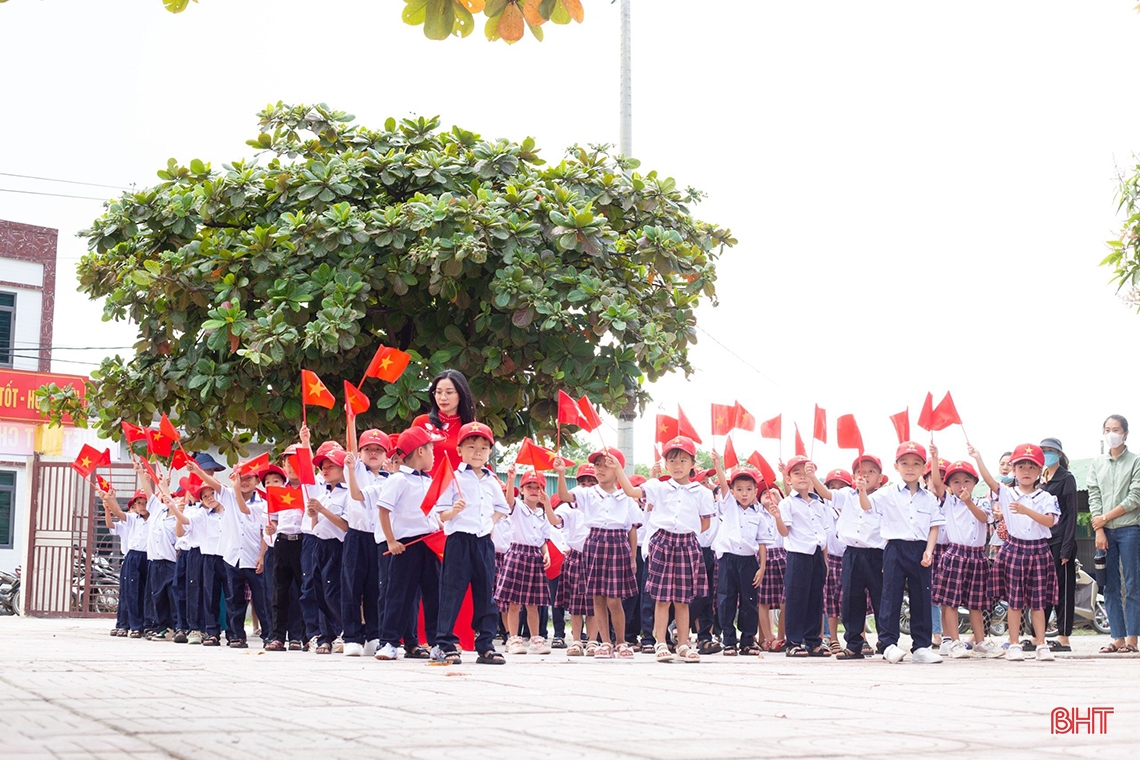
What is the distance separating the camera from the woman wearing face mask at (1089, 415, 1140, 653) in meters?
10.7

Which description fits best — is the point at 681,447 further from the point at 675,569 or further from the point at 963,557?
the point at 963,557

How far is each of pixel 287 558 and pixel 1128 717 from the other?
27.7 feet

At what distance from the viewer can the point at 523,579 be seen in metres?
12.4

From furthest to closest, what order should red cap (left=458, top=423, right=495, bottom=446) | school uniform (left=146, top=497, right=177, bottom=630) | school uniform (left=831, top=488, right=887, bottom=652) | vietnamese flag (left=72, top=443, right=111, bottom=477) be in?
vietnamese flag (left=72, top=443, right=111, bottom=477) → school uniform (left=146, top=497, right=177, bottom=630) → school uniform (left=831, top=488, right=887, bottom=652) → red cap (left=458, top=423, right=495, bottom=446)

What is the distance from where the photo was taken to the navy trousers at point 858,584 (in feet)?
34.6

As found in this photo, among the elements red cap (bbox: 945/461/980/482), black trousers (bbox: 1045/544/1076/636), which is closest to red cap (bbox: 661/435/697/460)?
red cap (bbox: 945/461/980/482)

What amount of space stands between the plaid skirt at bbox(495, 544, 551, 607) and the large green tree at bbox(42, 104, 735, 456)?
4.10ft

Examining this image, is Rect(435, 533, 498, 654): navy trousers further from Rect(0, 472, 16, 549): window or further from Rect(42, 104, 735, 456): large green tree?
Rect(0, 472, 16, 549): window

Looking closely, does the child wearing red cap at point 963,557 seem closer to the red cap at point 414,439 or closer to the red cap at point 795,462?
the red cap at point 795,462

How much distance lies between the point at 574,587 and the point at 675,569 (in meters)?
2.78

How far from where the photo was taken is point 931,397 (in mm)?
10344

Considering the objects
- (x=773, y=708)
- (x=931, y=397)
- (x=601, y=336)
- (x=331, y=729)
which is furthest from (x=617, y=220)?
(x=331, y=729)

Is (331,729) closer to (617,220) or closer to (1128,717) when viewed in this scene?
(1128,717)

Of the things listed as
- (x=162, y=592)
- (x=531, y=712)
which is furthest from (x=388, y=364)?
(x=162, y=592)
